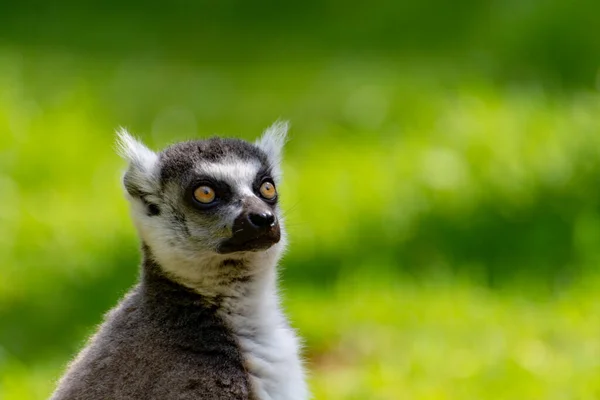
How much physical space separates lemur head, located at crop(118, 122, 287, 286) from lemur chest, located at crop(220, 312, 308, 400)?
0.21m

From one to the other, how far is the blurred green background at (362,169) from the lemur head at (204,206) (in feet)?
2.99

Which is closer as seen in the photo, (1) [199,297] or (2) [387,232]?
(1) [199,297]

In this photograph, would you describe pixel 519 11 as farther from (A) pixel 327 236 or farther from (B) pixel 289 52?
(A) pixel 327 236

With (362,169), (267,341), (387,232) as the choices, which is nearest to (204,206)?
(267,341)

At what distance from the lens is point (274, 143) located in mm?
4535

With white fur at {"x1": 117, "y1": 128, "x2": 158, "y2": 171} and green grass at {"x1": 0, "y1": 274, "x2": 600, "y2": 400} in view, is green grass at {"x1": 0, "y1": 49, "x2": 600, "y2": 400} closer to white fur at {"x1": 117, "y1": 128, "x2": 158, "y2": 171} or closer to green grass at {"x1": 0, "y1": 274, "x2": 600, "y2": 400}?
green grass at {"x1": 0, "y1": 274, "x2": 600, "y2": 400}

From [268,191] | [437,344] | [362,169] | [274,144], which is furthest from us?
[362,169]

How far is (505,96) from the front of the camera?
8.96 metres

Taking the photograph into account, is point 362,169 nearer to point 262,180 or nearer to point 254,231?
point 262,180

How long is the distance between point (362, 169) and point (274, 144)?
12.6 feet

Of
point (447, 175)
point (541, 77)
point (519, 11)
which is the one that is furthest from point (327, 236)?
point (519, 11)

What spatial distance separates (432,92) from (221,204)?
5.94 metres

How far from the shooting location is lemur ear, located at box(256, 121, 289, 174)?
4.45 m

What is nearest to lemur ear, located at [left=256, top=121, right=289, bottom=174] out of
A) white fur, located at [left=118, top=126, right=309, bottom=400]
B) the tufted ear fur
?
the tufted ear fur
